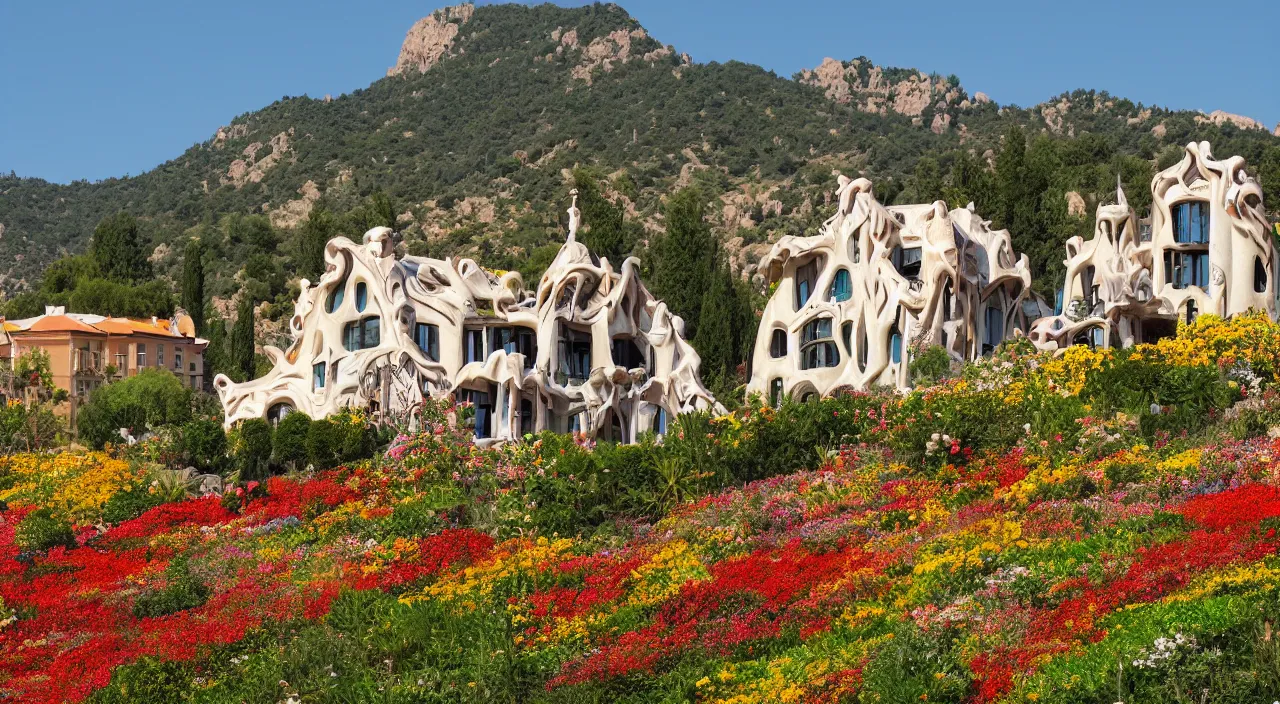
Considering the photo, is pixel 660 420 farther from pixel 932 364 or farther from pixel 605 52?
pixel 605 52

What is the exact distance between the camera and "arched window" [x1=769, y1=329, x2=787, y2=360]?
200ft

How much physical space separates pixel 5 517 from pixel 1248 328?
3576 centimetres

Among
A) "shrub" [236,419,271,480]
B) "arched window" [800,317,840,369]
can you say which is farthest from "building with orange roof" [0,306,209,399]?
"arched window" [800,317,840,369]

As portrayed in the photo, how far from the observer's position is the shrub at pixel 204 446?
154 ft

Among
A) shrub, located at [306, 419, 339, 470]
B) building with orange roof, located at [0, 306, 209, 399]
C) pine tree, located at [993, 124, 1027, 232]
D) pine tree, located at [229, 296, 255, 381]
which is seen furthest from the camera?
pine tree, located at [993, 124, 1027, 232]

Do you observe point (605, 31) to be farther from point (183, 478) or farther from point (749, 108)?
point (183, 478)

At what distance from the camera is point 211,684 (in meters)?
26.0

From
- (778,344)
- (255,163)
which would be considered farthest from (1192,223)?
(255,163)

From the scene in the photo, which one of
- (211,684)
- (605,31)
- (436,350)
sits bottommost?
(211,684)

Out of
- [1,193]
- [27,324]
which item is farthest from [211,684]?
[1,193]

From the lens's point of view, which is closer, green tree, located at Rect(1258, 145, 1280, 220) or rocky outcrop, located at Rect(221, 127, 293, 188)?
green tree, located at Rect(1258, 145, 1280, 220)

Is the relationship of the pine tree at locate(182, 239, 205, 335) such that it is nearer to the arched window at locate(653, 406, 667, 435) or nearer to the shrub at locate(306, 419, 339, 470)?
the arched window at locate(653, 406, 667, 435)

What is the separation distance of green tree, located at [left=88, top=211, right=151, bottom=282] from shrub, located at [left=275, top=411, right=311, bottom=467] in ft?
190

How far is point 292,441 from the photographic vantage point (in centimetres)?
4791
